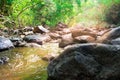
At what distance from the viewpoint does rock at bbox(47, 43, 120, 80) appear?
5.43 metres

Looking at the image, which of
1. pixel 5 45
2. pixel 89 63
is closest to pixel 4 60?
pixel 5 45

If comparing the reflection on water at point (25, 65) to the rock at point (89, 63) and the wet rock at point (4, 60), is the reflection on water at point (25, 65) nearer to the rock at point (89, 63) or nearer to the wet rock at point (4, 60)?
the wet rock at point (4, 60)

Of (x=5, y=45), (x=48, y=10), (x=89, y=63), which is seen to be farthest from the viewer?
(x=48, y=10)

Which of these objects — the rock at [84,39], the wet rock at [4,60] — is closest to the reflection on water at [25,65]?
the wet rock at [4,60]

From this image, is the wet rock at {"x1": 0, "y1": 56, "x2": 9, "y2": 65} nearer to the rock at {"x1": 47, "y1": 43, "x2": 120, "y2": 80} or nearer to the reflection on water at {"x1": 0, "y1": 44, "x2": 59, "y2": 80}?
the reflection on water at {"x1": 0, "y1": 44, "x2": 59, "y2": 80}

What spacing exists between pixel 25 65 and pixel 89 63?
12.1 feet

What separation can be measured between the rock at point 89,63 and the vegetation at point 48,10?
11895 mm

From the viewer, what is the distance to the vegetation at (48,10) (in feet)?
60.3

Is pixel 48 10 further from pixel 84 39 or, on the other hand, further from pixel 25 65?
pixel 25 65

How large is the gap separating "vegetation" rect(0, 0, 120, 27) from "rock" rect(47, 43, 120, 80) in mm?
11895

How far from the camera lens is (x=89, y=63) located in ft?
18.3

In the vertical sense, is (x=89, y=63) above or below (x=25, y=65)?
above

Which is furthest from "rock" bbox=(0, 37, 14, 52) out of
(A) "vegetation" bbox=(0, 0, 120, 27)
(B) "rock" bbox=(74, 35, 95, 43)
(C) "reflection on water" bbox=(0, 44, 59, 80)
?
(A) "vegetation" bbox=(0, 0, 120, 27)

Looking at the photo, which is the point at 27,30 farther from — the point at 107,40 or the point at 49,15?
the point at 107,40
